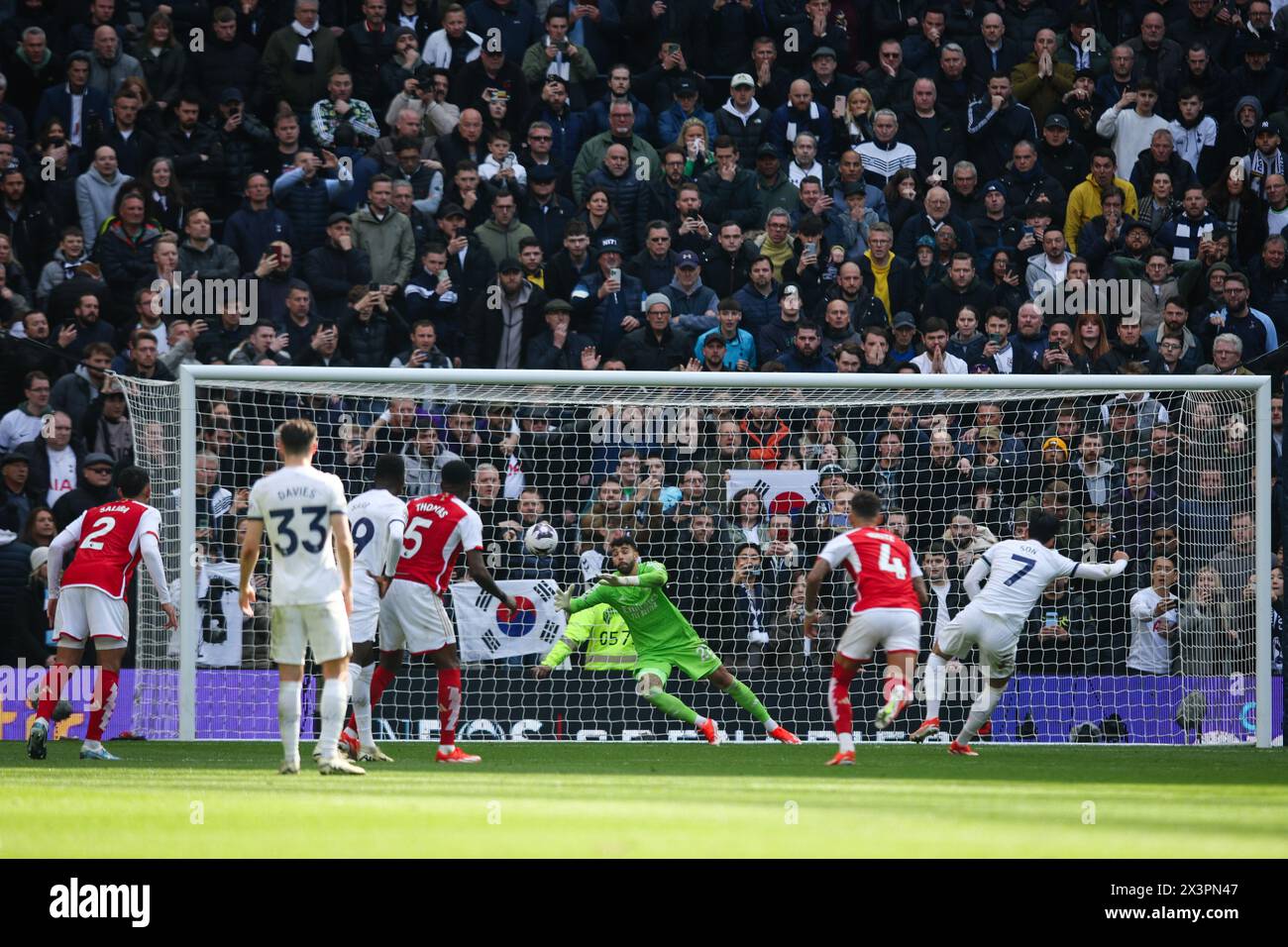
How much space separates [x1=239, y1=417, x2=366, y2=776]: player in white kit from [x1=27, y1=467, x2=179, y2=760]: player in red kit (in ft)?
9.22

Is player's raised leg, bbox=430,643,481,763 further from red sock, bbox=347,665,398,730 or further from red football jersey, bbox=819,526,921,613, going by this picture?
red football jersey, bbox=819,526,921,613

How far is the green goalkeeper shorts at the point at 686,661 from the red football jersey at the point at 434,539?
2.15 metres

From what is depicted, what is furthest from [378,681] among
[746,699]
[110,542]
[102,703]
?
[746,699]

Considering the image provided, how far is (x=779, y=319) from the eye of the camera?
53.5ft

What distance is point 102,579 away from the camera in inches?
487

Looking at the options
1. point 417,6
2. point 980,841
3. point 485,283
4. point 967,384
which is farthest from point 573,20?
point 980,841

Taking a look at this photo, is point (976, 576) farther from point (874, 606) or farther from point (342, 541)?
point (342, 541)

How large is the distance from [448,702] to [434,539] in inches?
44.2

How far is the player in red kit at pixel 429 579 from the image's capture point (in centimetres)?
1193

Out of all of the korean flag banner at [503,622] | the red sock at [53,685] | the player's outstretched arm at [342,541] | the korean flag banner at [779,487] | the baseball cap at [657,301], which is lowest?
the red sock at [53,685]

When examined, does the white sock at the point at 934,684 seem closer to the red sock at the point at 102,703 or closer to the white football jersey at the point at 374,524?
the white football jersey at the point at 374,524

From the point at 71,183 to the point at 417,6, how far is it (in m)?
4.43

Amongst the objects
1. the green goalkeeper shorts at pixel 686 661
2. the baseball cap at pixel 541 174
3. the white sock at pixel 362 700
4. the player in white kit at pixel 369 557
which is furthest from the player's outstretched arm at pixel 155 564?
the baseball cap at pixel 541 174

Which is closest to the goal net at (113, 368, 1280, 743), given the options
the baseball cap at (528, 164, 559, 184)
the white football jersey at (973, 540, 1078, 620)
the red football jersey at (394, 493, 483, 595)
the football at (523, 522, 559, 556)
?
the football at (523, 522, 559, 556)
